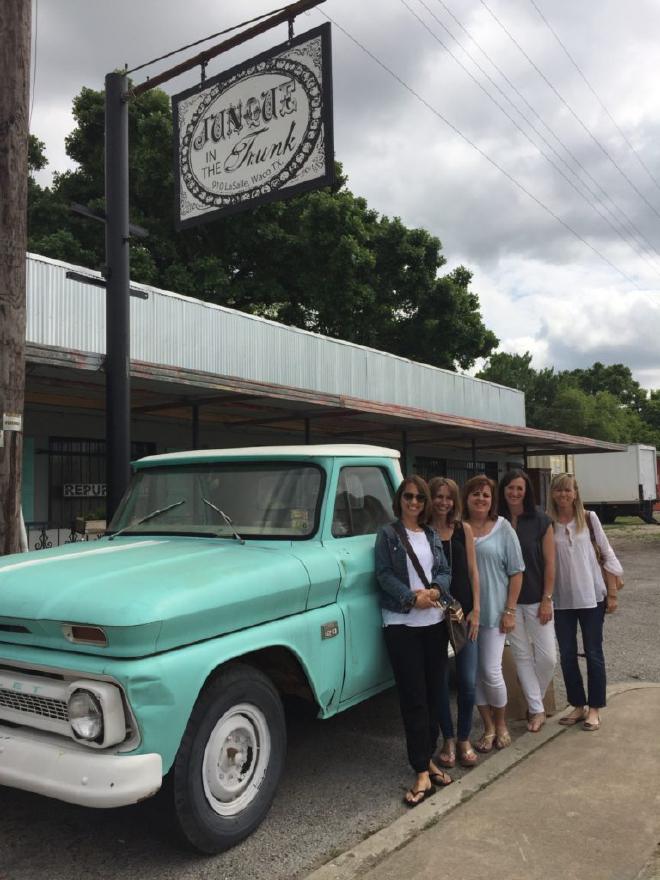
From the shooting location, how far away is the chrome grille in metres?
3.09

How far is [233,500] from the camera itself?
4438 mm

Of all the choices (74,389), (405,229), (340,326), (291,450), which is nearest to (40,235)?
(340,326)

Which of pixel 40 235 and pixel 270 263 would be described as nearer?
pixel 40 235

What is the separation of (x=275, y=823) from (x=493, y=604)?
1.81 meters

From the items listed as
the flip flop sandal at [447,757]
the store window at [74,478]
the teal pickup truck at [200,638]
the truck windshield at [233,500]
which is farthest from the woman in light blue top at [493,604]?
the store window at [74,478]

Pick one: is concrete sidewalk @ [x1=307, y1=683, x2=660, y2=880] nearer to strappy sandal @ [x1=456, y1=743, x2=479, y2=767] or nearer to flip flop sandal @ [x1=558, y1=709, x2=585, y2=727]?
strappy sandal @ [x1=456, y1=743, x2=479, y2=767]

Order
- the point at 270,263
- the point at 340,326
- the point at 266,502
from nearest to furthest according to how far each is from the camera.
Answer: the point at 266,502, the point at 270,263, the point at 340,326

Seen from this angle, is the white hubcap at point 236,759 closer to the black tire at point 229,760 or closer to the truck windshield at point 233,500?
the black tire at point 229,760

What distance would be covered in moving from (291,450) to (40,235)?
2523 cm

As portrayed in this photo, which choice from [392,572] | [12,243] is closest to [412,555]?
[392,572]

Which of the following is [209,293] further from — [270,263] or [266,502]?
[266,502]

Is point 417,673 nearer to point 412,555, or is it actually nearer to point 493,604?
point 412,555

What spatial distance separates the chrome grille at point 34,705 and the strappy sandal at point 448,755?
2294 millimetres

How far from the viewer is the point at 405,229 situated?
101 ft
